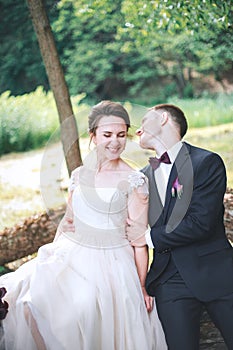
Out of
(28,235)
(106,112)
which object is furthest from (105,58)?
(106,112)

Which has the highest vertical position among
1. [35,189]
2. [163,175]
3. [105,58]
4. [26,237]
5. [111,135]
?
[111,135]

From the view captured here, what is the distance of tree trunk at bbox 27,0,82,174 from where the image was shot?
3768 millimetres

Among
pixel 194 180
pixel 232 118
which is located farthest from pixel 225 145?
pixel 194 180

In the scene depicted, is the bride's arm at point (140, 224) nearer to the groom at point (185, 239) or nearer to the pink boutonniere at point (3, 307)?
the groom at point (185, 239)

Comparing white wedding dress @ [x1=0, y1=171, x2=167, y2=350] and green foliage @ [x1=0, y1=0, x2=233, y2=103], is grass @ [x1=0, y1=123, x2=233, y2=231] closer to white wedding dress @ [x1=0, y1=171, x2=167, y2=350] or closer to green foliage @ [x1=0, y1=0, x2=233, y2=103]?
green foliage @ [x1=0, y1=0, x2=233, y2=103]

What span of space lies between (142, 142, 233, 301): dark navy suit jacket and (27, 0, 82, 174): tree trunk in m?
1.42

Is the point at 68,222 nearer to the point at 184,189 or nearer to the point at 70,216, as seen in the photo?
the point at 70,216

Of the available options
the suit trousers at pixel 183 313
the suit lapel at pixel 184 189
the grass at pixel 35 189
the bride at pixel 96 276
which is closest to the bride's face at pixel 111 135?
the bride at pixel 96 276

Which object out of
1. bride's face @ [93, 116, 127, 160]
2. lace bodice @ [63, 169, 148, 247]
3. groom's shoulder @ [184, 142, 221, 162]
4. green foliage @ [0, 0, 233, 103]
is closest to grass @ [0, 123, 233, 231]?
green foliage @ [0, 0, 233, 103]

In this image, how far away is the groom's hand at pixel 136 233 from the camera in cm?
236

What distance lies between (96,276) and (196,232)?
42 cm

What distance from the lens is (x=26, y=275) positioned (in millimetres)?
2365

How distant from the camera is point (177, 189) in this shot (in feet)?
7.83

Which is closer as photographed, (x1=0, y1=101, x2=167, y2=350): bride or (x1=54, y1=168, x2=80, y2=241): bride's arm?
(x1=0, y1=101, x2=167, y2=350): bride
